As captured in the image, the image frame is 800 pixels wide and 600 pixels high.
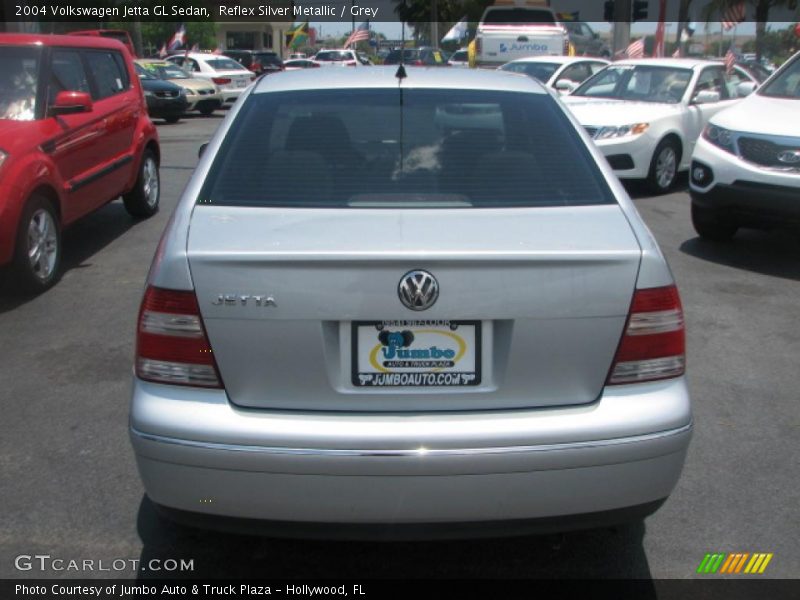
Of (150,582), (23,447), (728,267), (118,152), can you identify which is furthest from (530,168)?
(118,152)

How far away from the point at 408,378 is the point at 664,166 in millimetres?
9311

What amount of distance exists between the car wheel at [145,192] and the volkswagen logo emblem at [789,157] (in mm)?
5796

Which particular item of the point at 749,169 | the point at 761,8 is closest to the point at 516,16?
the point at 761,8

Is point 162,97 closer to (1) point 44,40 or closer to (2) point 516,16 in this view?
(2) point 516,16

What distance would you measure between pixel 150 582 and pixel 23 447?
1.34 m

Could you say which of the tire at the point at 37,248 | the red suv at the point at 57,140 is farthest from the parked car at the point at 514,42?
the tire at the point at 37,248

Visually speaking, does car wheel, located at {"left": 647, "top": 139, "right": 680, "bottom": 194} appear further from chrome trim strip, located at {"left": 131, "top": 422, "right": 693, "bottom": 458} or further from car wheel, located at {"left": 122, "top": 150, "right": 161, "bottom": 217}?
chrome trim strip, located at {"left": 131, "top": 422, "right": 693, "bottom": 458}

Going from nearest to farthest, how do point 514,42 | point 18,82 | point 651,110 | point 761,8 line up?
point 18,82, point 651,110, point 514,42, point 761,8

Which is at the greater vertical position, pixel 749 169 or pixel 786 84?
pixel 786 84

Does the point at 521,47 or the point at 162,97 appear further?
the point at 521,47

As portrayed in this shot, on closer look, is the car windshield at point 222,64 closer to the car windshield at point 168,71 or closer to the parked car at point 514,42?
the car windshield at point 168,71

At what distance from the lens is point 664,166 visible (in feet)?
37.0

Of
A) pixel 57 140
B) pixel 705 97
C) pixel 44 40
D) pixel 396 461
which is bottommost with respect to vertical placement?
pixel 705 97

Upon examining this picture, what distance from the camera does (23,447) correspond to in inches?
164
